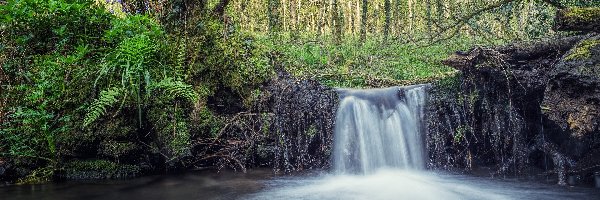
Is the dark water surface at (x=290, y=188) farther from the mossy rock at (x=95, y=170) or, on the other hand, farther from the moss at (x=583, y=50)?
the moss at (x=583, y=50)

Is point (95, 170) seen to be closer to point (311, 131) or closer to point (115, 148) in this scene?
point (115, 148)

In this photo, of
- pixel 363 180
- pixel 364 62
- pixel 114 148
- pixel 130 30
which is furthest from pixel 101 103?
pixel 364 62

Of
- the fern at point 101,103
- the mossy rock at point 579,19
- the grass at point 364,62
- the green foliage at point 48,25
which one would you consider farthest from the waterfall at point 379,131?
the green foliage at point 48,25

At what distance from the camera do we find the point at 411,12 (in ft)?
91.7

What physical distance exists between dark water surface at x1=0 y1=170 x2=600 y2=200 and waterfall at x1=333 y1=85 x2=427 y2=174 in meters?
0.59

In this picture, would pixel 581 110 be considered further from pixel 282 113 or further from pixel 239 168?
pixel 239 168

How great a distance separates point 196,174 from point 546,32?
392 inches

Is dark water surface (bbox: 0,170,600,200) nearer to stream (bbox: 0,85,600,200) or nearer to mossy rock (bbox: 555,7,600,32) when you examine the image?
stream (bbox: 0,85,600,200)

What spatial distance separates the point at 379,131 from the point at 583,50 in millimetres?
3046

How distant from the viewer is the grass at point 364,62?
914 centimetres

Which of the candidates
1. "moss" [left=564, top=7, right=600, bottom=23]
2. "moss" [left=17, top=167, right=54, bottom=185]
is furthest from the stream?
"moss" [left=564, top=7, right=600, bottom=23]

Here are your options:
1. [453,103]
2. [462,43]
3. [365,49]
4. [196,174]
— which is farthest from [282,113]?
[462,43]

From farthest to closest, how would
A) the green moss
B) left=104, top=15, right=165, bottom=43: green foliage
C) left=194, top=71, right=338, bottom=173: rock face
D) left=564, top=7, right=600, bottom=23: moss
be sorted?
1. the green moss
2. left=194, top=71, right=338, bottom=173: rock face
3. left=104, top=15, right=165, bottom=43: green foliage
4. left=564, top=7, right=600, bottom=23: moss

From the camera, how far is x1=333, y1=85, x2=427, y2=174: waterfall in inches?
266
